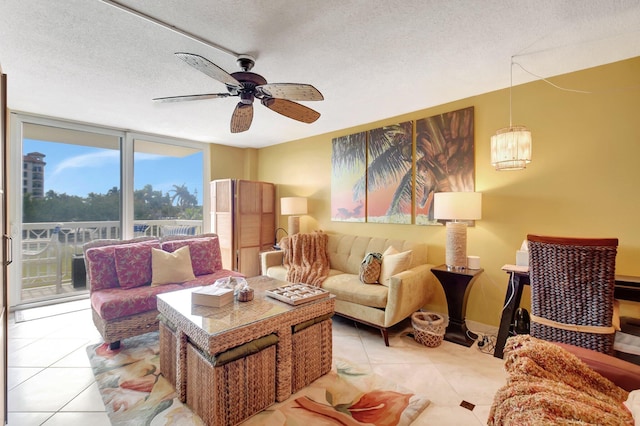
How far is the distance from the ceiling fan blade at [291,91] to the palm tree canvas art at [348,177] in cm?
198

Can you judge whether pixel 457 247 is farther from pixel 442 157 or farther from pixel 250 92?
pixel 250 92

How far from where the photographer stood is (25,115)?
3479 millimetres

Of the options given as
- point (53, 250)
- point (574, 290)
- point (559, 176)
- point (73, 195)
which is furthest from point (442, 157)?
point (53, 250)

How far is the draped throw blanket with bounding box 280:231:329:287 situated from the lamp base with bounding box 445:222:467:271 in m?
1.37

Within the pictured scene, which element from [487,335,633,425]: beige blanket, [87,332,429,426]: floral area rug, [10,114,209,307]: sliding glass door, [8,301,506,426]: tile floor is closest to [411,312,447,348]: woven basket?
[8,301,506,426]: tile floor

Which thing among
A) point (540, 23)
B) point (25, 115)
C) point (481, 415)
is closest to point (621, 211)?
point (540, 23)

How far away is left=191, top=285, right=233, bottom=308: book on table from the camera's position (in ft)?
6.27

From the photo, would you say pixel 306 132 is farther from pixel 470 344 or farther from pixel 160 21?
pixel 470 344

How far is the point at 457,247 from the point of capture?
266 cm

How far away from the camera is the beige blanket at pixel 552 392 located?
92 cm

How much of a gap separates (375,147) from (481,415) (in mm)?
2838

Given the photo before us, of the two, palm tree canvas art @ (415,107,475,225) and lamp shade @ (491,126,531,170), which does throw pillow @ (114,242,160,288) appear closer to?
palm tree canvas art @ (415,107,475,225)

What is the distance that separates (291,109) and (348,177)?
6.22 feet

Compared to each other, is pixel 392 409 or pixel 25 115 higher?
pixel 25 115
